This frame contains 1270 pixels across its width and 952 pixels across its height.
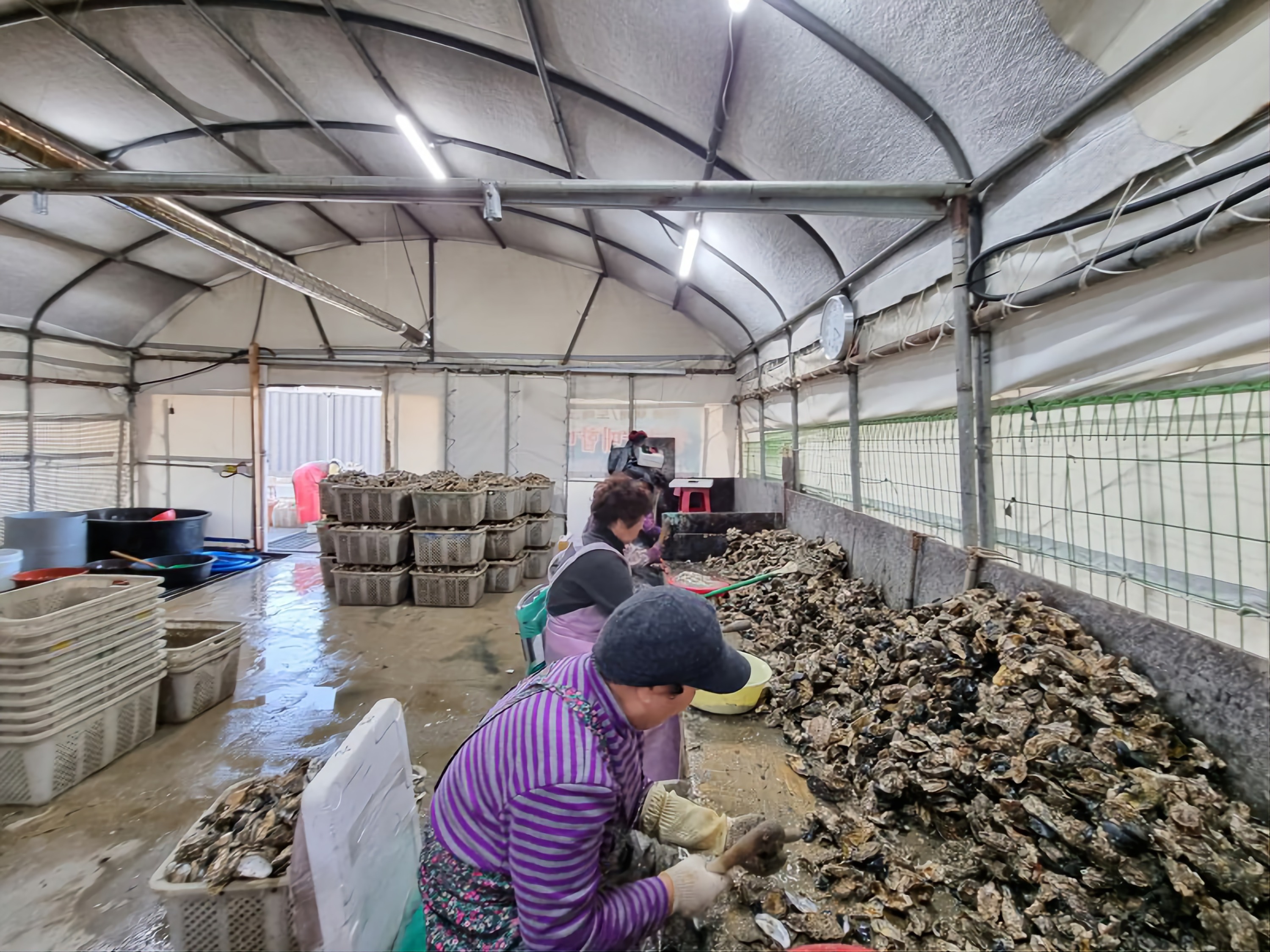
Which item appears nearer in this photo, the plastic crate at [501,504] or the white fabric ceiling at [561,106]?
the white fabric ceiling at [561,106]

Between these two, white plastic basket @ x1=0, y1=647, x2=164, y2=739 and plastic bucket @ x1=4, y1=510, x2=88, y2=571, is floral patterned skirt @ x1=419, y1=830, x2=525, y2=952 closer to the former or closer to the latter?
white plastic basket @ x1=0, y1=647, x2=164, y2=739

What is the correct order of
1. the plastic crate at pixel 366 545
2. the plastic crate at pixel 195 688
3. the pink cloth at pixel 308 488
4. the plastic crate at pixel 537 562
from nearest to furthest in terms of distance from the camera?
the plastic crate at pixel 195 688
the plastic crate at pixel 366 545
the plastic crate at pixel 537 562
the pink cloth at pixel 308 488

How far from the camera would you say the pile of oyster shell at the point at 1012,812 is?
0.86m

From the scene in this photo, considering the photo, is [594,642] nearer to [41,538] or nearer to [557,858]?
[557,858]

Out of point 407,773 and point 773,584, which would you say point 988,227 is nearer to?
point 773,584

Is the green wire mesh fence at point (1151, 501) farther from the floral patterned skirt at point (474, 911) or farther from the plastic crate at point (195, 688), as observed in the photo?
the plastic crate at point (195, 688)

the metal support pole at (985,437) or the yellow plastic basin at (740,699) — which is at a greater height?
the metal support pole at (985,437)

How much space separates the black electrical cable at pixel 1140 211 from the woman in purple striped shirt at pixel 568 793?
1.45 meters

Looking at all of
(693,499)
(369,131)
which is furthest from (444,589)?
(369,131)

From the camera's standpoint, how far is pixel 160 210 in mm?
3000

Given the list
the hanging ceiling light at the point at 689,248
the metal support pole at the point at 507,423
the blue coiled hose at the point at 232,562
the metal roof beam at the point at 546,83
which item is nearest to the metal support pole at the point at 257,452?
the blue coiled hose at the point at 232,562

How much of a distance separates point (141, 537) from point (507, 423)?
4244 millimetres

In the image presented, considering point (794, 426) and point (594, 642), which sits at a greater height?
point (794, 426)

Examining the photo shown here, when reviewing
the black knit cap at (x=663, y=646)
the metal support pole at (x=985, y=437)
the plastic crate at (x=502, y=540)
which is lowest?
the plastic crate at (x=502, y=540)
